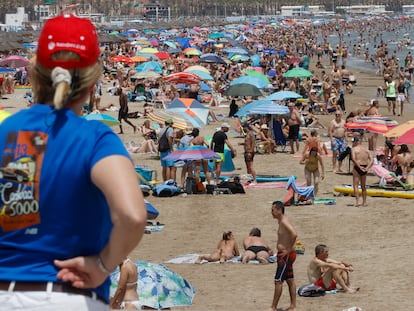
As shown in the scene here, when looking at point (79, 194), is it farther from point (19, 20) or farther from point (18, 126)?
point (19, 20)

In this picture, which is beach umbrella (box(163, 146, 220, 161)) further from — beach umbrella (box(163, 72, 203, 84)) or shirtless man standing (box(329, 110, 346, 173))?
beach umbrella (box(163, 72, 203, 84))

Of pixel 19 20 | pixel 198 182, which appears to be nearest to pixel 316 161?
pixel 198 182

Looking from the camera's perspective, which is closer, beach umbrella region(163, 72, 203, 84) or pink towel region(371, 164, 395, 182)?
pink towel region(371, 164, 395, 182)

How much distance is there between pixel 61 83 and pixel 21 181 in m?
0.24

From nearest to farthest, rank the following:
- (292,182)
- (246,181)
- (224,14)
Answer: (292,182), (246,181), (224,14)

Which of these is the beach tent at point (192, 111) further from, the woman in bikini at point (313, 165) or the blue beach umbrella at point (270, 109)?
the woman in bikini at point (313, 165)

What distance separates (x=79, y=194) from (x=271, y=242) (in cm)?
1033

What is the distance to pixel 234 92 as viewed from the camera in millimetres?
23844

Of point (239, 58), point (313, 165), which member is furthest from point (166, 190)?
point (239, 58)

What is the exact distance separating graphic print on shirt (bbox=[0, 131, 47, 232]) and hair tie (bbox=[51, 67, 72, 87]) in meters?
0.12

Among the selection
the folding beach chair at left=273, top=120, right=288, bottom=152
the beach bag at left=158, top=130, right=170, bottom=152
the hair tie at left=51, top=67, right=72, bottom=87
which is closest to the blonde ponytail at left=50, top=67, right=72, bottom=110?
the hair tie at left=51, top=67, right=72, bottom=87

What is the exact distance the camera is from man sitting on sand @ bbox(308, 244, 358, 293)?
9.49m

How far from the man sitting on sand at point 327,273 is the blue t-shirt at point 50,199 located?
24.9ft

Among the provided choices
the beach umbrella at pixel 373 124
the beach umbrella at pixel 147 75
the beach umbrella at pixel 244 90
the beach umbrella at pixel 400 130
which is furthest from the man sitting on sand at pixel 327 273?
the beach umbrella at pixel 147 75
